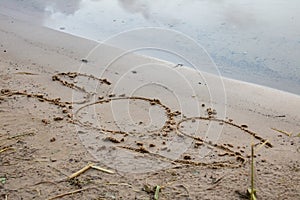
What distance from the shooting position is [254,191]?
2.93 meters

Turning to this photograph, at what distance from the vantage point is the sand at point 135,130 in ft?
9.91

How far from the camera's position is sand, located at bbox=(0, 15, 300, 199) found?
3.02 m

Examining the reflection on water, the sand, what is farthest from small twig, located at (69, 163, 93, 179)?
the reflection on water

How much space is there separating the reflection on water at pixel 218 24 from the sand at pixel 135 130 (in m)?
0.66

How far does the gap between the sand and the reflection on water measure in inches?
25.8

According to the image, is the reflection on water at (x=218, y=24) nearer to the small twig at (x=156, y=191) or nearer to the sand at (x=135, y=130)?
the sand at (x=135, y=130)

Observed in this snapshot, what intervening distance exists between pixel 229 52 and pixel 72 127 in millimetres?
3137

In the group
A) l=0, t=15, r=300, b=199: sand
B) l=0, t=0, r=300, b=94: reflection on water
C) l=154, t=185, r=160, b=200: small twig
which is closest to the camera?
l=154, t=185, r=160, b=200: small twig

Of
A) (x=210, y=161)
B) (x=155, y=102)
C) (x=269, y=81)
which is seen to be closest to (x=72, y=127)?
(x=155, y=102)

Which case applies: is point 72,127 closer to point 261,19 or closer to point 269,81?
point 269,81

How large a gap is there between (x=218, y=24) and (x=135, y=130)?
3.95m

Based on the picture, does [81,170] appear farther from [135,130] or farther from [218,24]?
[218,24]

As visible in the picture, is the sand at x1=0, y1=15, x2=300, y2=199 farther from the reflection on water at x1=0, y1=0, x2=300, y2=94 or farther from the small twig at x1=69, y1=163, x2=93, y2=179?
the reflection on water at x1=0, y1=0, x2=300, y2=94

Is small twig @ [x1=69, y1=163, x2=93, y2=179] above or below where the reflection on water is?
below
